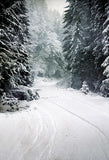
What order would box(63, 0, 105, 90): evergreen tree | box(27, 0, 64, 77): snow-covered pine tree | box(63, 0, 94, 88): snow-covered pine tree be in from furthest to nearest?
box(27, 0, 64, 77): snow-covered pine tree, box(63, 0, 94, 88): snow-covered pine tree, box(63, 0, 105, 90): evergreen tree

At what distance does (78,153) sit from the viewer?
10.5 ft

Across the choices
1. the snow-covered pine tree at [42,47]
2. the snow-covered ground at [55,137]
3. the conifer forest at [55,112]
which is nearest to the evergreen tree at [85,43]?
the conifer forest at [55,112]

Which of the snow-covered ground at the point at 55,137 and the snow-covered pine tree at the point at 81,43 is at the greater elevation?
the snow-covered pine tree at the point at 81,43

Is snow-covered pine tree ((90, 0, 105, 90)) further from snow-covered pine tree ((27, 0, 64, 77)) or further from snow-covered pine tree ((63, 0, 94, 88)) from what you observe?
snow-covered pine tree ((27, 0, 64, 77))

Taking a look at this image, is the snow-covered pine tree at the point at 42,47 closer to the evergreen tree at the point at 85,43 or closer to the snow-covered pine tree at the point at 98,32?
the evergreen tree at the point at 85,43

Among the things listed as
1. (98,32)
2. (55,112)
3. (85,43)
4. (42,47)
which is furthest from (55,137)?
(42,47)

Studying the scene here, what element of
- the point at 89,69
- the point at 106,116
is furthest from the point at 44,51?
the point at 106,116

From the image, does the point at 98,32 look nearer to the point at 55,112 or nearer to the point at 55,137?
the point at 55,112

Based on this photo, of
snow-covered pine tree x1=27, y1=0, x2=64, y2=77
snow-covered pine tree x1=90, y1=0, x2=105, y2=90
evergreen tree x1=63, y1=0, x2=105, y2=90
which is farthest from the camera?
snow-covered pine tree x1=27, y1=0, x2=64, y2=77

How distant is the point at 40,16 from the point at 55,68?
1159 cm

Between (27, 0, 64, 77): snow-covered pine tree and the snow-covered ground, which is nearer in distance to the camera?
the snow-covered ground

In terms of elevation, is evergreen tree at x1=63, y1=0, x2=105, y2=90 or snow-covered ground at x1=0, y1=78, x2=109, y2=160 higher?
evergreen tree at x1=63, y1=0, x2=105, y2=90

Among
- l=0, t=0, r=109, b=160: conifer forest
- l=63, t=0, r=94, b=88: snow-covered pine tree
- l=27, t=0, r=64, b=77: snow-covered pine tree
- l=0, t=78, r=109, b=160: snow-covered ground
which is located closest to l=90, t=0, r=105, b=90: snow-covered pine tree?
l=0, t=0, r=109, b=160: conifer forest

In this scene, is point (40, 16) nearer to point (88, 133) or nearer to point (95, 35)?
point (95, 35)
